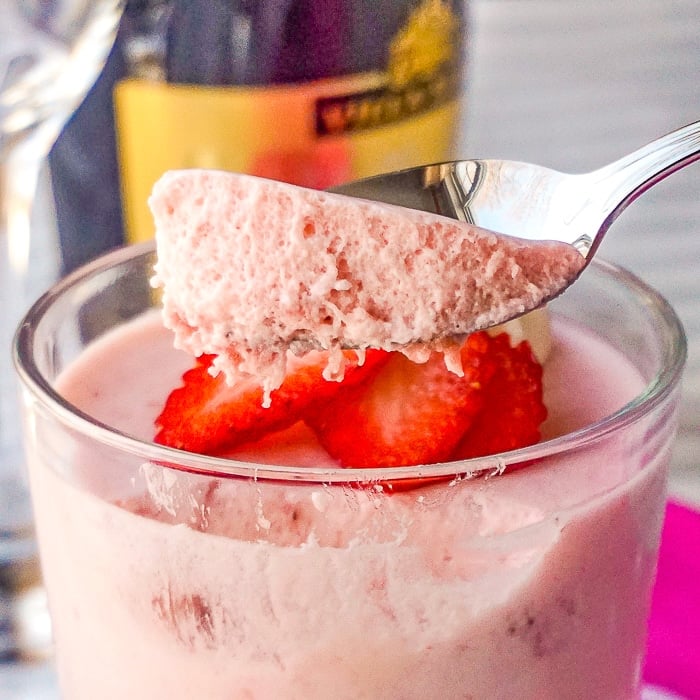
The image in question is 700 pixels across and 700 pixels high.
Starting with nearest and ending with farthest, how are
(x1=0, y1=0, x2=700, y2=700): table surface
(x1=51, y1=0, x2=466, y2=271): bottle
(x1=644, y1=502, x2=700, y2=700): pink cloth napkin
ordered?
(x1=644, y1=502, x2=700, y2=700): pink cloth napkin, (x1=51, y1=0, x2=466, y2=271): bottle, (x1=0, y1=0, x2=700, y2=700): table surface

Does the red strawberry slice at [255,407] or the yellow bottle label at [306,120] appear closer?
the red strawberry slice at [255,407]

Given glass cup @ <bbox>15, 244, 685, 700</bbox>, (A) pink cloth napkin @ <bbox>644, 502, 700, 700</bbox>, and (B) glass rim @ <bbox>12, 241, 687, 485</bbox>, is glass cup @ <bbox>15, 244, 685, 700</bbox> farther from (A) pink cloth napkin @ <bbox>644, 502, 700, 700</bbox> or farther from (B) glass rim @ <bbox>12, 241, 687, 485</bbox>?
(A) pink cloth napkin @ <bbox>644, 502, 700, 700</bbox>

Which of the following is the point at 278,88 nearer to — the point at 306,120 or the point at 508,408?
the point at 306,120

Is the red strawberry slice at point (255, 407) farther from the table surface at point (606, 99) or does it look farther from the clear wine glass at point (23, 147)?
the table surface at point (606, 99)

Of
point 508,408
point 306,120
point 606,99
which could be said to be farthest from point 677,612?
point 606,99

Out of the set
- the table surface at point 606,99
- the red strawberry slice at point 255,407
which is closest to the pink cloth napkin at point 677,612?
the table surface at point 606,99

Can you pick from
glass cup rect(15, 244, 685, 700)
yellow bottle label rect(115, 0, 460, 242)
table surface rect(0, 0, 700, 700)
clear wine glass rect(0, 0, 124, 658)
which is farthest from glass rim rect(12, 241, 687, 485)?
table surface rect(0, 0, 700, 700)

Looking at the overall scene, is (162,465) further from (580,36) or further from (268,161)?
(580,36)
